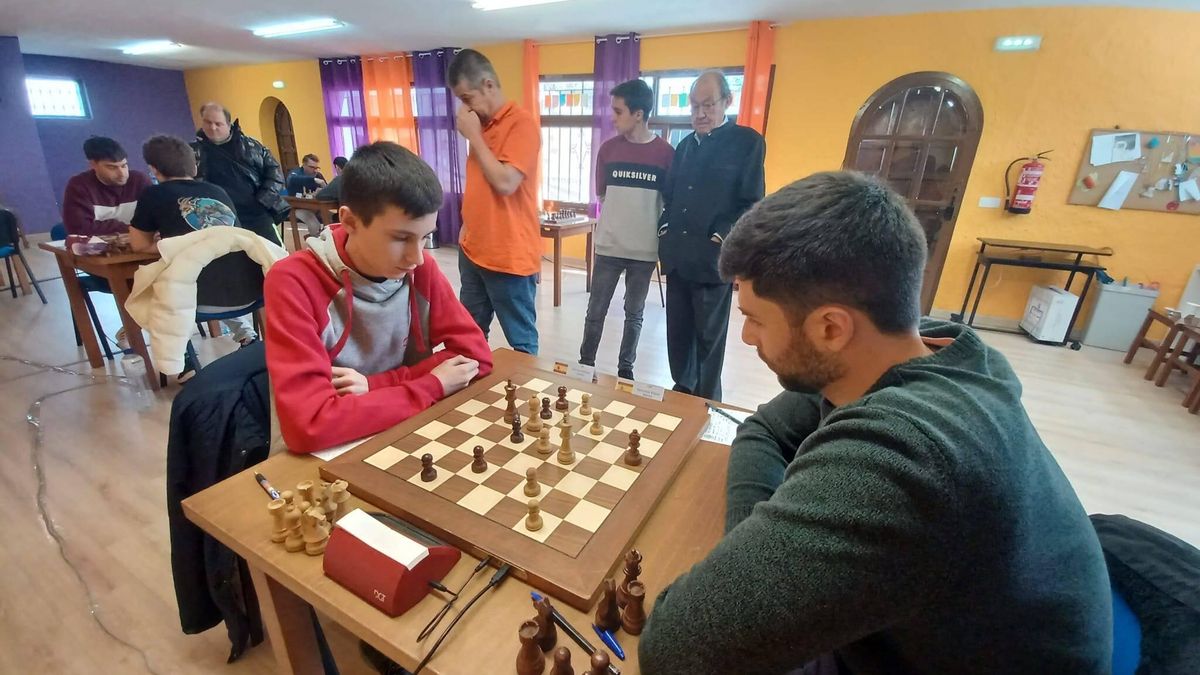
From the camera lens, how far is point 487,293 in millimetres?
1961

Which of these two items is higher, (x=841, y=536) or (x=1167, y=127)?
(x=1167, y=127)

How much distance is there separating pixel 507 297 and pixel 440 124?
495 cm

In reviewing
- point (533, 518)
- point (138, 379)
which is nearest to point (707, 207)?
point (533, 518)

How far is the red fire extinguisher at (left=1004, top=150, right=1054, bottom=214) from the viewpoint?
3675mm

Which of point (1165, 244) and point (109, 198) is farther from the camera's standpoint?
point (1165, 244)

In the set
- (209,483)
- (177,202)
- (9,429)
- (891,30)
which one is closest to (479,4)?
(177,202)

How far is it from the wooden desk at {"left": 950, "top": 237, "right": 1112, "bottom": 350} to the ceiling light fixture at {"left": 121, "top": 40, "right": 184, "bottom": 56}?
873 centimetres

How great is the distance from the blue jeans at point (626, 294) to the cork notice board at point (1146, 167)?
3.53 meters

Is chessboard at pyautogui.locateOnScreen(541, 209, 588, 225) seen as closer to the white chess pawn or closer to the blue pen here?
the white chess pawn

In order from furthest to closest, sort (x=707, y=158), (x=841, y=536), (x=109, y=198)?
(x=109, y=198)
(x=707, y=158)
(x=841, y=536)

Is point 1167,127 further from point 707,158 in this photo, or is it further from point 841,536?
point 841,536

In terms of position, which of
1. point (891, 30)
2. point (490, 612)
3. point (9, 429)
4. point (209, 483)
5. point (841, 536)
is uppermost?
point (891, 30)

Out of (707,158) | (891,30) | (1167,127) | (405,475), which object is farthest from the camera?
(891,30)

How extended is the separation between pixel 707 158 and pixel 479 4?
9.54 feet
